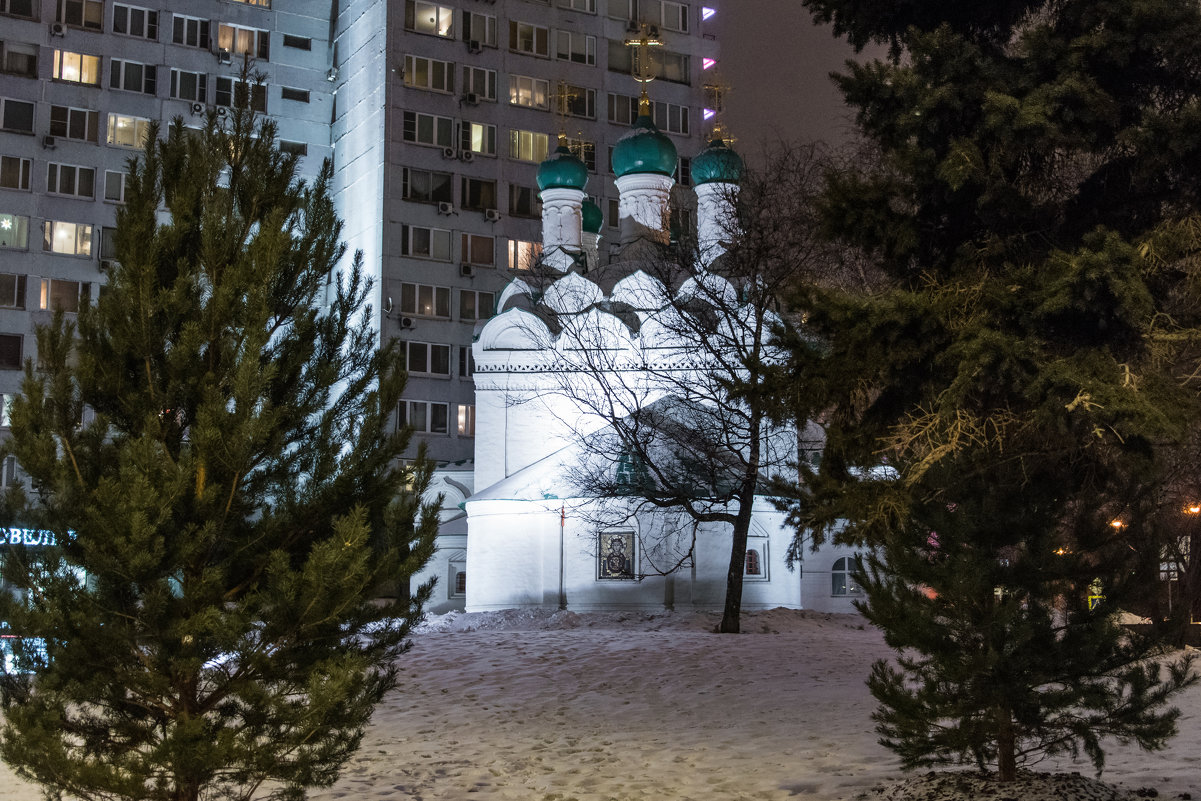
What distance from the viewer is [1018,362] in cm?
789

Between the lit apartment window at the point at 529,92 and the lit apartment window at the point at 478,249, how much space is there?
539cm

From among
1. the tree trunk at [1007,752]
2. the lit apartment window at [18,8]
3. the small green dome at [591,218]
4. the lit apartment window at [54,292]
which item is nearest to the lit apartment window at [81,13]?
the lit apartment window at [18,8]

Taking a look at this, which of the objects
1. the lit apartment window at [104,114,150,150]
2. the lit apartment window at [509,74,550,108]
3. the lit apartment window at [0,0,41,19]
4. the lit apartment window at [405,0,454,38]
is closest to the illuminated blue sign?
the lit apartment window at [104,114,150,150]

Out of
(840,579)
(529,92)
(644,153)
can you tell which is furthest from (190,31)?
(840,579)

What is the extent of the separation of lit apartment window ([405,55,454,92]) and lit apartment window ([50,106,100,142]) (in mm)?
10469

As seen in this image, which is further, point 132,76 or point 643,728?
point 132,76

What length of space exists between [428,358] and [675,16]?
58.2ft

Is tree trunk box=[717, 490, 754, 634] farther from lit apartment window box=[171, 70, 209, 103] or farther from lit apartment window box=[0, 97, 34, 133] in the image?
lit apartment window box=[0, 97, 34, 133]

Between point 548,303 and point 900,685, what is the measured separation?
23205mm

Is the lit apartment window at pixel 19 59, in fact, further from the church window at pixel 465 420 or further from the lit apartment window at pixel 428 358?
the church window at pixel 465 420

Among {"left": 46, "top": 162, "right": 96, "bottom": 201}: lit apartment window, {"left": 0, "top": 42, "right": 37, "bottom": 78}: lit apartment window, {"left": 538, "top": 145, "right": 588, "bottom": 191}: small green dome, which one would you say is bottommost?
{"left": 538, "top": 145, "right": 588, "bottom": 191}: small green dome

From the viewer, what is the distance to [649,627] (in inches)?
898

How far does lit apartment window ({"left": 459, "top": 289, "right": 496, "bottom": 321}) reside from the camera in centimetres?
4488

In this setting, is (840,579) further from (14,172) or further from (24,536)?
(14,172)
